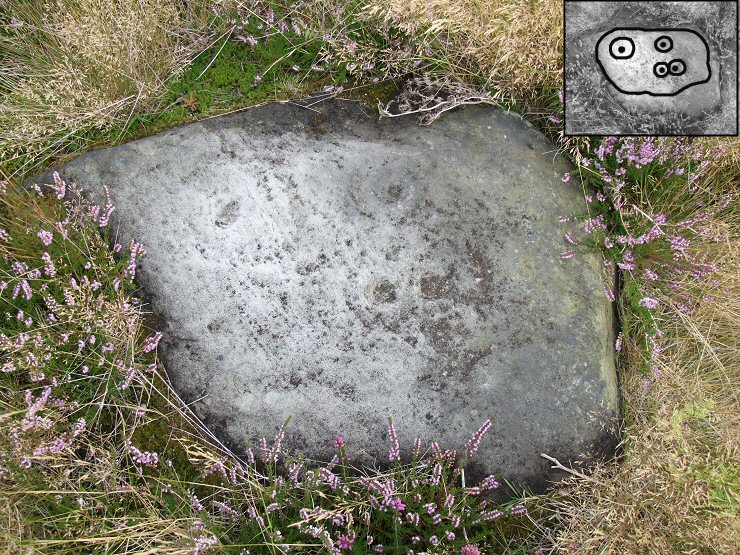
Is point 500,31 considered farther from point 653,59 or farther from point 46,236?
point 46,236

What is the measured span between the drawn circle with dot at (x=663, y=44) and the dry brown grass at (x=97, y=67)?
2.51 m

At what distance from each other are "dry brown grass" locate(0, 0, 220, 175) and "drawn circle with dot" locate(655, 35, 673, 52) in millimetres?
2507

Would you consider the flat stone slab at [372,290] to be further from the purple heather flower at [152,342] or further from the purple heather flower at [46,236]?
the purple heather flower at [46,236]

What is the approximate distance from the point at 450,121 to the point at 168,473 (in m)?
2.36

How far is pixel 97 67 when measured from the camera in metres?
3.39

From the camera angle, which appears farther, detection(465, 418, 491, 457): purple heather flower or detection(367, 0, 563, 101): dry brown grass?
detection(367, 0, 563, 101): dry brown grass

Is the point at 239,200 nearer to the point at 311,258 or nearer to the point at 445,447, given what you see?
the point at 311,258

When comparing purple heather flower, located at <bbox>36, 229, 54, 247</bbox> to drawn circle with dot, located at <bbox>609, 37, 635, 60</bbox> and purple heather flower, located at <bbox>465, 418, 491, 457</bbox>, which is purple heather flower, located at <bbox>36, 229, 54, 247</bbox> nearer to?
purple heather flower, located at <bbox>465, 418, 491, 457</bbox>

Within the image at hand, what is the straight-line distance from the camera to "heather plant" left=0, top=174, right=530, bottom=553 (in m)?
2.75

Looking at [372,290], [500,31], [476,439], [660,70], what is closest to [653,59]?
[660,70]

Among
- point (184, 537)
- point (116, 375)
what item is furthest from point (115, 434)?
point (184, 537)

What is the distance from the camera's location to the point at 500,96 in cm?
331

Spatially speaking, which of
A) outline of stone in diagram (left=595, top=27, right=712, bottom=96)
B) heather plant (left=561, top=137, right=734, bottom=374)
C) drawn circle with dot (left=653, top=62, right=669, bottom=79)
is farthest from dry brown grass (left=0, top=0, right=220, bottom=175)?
drawn circle with dot (left=653, top=62, right=669, bottom=79)

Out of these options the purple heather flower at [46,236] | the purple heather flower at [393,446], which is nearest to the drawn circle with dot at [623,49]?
the purple heather flower at [393,446]
